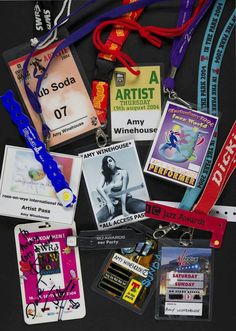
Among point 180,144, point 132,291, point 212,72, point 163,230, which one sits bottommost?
point 132,291

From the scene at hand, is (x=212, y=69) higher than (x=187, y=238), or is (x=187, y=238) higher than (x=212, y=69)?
(x=212, y=69)

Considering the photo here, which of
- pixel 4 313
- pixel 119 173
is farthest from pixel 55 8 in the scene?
pixel 4 313

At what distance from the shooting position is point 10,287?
756 millimetres

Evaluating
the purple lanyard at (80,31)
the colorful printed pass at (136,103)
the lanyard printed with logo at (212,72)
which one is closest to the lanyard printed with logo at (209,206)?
the lanyard printed with logo at (212,72)

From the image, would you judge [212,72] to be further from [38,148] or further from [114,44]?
[38,148]

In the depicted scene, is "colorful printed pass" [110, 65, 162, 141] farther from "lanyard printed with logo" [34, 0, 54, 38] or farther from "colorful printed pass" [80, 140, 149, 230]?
"lanyard printed with logo" [34, 0, 54, 38]

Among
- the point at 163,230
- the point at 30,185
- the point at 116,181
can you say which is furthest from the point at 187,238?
the point at 30,185

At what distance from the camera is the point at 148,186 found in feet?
2.42

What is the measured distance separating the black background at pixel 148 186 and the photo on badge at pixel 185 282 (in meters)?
0.01

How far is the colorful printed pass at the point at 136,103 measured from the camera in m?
0.72

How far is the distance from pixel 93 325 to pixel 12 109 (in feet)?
1.32

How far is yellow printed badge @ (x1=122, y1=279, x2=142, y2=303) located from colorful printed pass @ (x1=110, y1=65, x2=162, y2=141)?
252 millimetres

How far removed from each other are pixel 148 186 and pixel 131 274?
16 centimetres

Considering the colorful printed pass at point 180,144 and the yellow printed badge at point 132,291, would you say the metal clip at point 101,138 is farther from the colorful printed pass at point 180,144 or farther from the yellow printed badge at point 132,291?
the yellow printed badge at point 132,291
